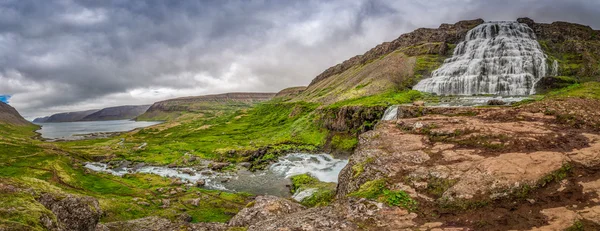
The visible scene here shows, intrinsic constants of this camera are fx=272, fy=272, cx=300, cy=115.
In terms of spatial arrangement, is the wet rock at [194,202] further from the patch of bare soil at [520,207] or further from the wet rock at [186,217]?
the patch of bare soil at [520,207]

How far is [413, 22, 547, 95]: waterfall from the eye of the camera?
6818 cm

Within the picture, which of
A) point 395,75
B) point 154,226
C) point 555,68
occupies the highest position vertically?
point 395,75

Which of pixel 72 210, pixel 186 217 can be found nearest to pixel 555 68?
pixel 186 217

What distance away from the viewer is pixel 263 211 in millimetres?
16562

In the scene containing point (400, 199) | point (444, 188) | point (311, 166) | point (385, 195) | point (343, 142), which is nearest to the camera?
point (400, 199)

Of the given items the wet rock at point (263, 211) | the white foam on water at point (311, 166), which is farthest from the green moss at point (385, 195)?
the white foam on water at point (311, 166)

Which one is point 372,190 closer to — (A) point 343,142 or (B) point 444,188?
(B) point 444,188

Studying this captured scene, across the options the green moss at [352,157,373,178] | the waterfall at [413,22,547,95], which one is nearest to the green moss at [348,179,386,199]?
the green moss at [352,157,373,178]

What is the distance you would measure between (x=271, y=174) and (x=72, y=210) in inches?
1645

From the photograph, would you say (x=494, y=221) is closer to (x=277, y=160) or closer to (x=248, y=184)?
(x=248, y=184)

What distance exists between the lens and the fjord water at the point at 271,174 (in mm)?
46938

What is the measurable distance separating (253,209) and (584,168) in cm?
1796

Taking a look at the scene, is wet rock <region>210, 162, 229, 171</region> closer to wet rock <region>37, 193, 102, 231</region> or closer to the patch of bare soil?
wet rock <region>37, 193, 102, 231</region>

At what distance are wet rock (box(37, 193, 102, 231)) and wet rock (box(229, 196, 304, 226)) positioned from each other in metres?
7.22
